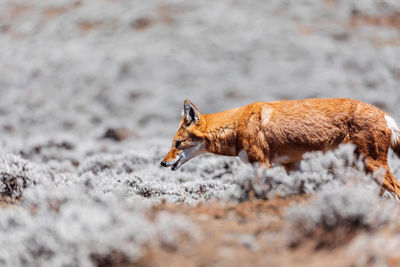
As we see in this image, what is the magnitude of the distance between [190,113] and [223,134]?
2.60 ft

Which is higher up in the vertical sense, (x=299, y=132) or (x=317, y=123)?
(x=317, y=123)

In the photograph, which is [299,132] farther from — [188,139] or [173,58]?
[173,58]

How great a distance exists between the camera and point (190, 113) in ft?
23.0

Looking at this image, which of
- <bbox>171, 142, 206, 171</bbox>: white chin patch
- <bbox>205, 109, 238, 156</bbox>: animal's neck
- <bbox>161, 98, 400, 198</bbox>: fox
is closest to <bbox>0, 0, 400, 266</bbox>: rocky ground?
<bbox>161, 98, 400, 198</bbox>: fox

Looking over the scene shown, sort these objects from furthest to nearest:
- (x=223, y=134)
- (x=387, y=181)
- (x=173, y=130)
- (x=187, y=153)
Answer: (x=173, y=130)
(x=187, y=153)
(x=223, y=134)
(x=387, y=181)

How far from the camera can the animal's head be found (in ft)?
22.9

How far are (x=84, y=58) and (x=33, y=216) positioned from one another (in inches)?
1025


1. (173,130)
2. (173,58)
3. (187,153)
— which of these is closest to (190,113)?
(187,153)

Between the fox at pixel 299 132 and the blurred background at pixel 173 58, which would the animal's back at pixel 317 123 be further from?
the blurred background at pixel 173 58

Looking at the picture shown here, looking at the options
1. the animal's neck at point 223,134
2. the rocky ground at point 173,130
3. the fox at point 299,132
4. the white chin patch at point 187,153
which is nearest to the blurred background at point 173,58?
the rocky ground at point 173,130

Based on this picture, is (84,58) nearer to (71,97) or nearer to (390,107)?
(71,97)

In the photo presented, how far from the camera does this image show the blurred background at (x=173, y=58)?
21625mm

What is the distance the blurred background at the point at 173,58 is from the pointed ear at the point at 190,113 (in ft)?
34.9

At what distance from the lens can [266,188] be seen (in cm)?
524
